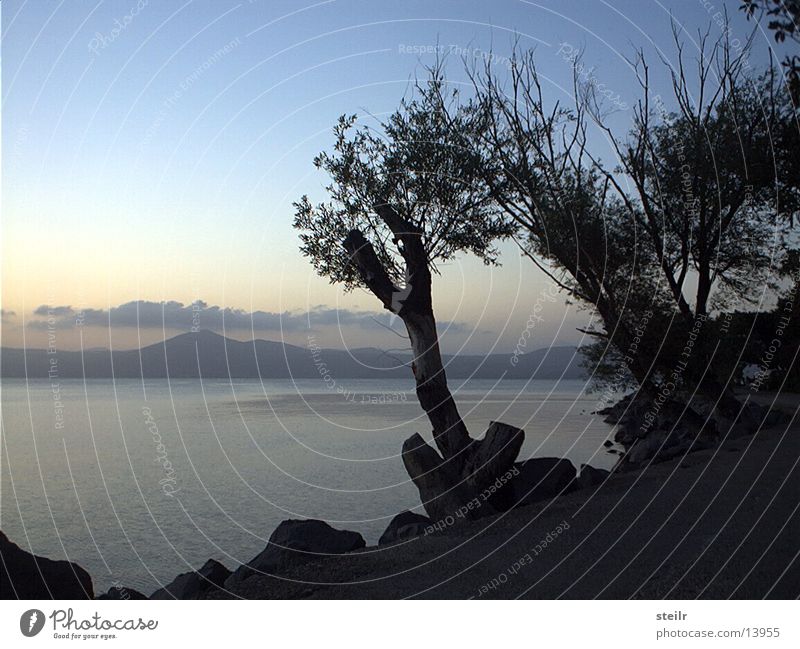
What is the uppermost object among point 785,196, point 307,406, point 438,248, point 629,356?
point 785,196

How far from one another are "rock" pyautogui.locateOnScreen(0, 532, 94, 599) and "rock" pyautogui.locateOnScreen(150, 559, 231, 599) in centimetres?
172

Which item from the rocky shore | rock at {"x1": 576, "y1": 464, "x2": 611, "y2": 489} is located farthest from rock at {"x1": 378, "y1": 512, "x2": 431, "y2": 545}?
rock at {"x1": 576, "y1": 464, "x2": 611, "y2": 489}

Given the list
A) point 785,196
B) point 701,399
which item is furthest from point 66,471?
point 785,196

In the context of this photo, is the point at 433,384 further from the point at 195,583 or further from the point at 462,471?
the point at 195,583

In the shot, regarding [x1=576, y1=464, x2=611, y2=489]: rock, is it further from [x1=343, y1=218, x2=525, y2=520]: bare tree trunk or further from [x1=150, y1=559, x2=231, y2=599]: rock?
[x1=150, y1=559, x2=231, y2=599]: rock

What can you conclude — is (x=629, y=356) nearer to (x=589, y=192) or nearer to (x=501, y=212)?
(x=589, y=192)

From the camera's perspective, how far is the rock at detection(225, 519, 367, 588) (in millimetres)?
11492

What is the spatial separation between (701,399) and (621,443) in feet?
31.6

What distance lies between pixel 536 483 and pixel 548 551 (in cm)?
397

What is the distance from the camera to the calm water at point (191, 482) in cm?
1568

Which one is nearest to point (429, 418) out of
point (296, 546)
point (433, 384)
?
point (433, 384)

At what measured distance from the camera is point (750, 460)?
16.8 meters

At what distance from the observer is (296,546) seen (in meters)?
A: 12.1
